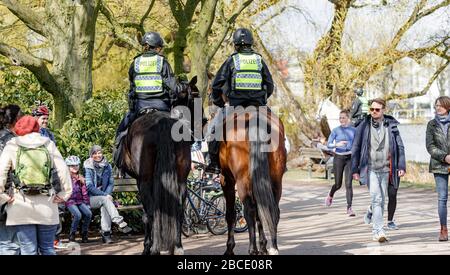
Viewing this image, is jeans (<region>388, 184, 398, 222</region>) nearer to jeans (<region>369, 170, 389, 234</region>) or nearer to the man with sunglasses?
the man with sunglasses

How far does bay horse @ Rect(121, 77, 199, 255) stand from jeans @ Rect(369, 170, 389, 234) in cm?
336

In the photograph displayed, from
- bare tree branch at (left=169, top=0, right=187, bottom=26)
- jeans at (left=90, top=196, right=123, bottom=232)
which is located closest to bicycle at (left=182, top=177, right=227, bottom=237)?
jeans at (left=90, top=196, right=123, bottom=232)

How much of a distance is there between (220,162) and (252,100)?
0.93 metres

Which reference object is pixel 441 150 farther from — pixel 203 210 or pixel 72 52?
pixel 72 52

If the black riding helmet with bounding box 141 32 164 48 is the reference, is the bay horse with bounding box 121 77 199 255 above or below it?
below

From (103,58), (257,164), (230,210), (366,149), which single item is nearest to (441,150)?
(366,149)

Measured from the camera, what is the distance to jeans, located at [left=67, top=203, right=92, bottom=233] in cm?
1264

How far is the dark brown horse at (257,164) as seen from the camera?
10102 mm

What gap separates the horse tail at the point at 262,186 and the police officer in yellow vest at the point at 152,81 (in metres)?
1.42

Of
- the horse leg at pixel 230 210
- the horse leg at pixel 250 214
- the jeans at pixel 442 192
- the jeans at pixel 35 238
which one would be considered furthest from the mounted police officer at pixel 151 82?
the jeans at pixel 442 192

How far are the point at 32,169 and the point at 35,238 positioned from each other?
2.21ft

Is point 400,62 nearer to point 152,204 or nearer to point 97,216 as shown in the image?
point 97,216

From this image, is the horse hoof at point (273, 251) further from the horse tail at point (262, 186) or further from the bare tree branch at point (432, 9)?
the bare tree branch at point (432, 9)
